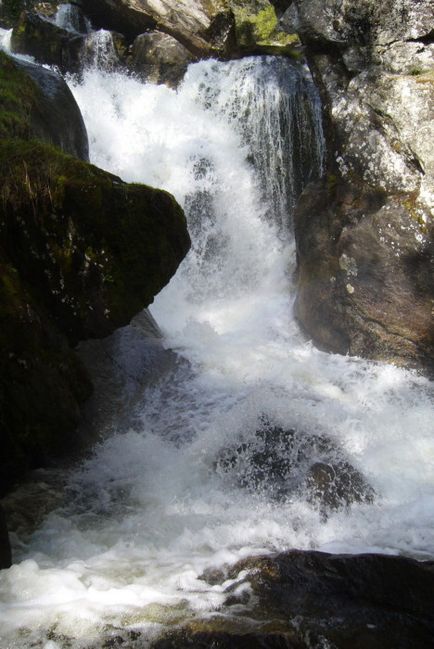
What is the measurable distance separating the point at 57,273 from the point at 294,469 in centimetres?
269

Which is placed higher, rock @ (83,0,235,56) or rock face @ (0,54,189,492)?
rock @ (83,0,235,56)

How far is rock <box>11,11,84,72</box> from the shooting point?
560 inches

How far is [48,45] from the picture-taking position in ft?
46.9

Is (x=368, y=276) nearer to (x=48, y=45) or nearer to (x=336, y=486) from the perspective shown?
(x=336, y=486)

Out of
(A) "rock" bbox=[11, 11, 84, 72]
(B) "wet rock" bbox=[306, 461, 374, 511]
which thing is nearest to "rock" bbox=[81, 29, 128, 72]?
(A) "rock" bbox=[11, 11, 84, 72]

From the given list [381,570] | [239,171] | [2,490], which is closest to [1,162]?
[2,490]

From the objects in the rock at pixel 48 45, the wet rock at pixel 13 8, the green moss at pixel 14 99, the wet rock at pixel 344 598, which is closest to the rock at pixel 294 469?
the wet rock at pixel 344 598

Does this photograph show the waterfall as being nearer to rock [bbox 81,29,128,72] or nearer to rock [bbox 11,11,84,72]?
rock [bbox 11,11,84,72]

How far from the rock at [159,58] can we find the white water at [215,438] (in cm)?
304

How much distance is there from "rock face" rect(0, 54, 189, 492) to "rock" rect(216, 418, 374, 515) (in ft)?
5.24

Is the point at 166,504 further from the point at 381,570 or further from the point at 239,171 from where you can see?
the point at 239,171

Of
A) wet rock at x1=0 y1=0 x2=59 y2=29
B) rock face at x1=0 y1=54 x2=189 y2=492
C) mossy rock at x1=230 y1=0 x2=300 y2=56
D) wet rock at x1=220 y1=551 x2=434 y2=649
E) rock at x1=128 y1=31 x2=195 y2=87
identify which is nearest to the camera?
wet rock at x1=220 y1=551 x2=434 y2=649

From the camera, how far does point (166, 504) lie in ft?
14.4

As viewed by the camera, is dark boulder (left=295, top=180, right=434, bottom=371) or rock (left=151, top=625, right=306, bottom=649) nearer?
rock (left=151, top=625, right=306, bottom=649)
